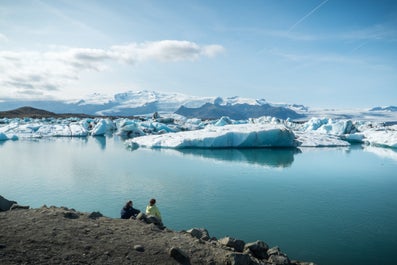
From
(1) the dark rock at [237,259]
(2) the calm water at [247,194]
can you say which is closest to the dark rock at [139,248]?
(1) the dark rock at [237,259]

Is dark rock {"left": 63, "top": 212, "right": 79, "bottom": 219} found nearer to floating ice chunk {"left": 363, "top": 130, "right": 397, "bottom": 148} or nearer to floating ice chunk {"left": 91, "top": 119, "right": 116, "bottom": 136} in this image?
floating ice chunk {"left": 363, "top": 130, "right": 397, "bottom": 148}

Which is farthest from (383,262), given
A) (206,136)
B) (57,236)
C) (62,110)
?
(62,110)

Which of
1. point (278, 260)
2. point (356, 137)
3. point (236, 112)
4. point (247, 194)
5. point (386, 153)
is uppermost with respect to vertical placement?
point (236, 112)

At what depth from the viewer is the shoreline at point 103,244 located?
13.4ft

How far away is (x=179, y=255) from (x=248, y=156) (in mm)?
16926

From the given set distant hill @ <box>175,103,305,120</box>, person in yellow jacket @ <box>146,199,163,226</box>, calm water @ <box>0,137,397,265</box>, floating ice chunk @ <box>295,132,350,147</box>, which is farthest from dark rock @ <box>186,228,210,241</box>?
distant hill @ <box>175,103,305,120</box>

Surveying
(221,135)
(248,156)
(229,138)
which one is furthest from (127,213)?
(229,138)

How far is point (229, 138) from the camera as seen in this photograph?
23.7 metres

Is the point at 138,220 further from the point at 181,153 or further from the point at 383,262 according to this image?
the point at 181,153

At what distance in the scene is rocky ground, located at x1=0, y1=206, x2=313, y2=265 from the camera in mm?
4090

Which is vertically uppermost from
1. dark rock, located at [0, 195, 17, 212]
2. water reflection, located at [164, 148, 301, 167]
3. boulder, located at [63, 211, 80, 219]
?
dark rock, located at [0, 195, 17, 212]

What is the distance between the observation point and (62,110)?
14212cm

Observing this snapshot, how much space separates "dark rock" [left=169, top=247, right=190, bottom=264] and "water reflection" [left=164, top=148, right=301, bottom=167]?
13585 millimetres

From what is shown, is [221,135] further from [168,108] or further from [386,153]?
[168,108]
